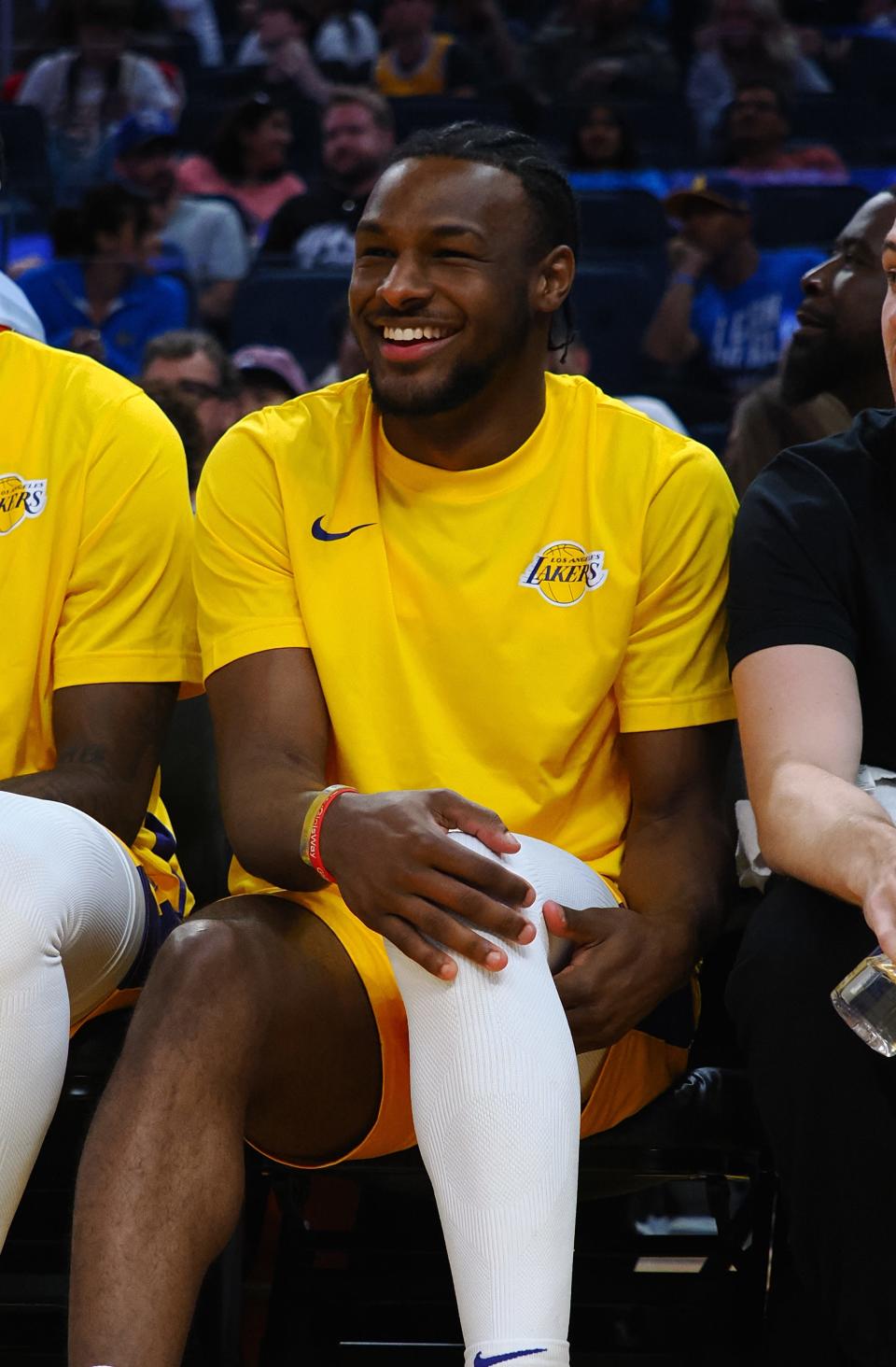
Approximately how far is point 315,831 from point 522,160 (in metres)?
0.78

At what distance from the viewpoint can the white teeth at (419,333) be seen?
184cm

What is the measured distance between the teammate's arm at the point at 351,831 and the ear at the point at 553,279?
0.46m

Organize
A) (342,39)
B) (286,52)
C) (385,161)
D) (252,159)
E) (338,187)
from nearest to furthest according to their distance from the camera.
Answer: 1. (385,161)
2. (338,187)
3. (252,159)
4. (286,52)
5. (342,39)

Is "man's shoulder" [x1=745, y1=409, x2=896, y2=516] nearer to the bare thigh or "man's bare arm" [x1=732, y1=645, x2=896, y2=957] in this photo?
"man's bare arm" [x1=732, y1=645, x2=896, y2=957]

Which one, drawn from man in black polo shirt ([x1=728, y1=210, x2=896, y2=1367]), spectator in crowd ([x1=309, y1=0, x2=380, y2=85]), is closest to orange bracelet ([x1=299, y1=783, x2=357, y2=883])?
man in black polo shirt ([x1=728, y1=210, x2=896, y2=1367])

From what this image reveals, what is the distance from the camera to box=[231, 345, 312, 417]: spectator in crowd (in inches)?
162

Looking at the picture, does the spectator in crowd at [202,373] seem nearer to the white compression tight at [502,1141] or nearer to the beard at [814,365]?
the beard at [814,365]

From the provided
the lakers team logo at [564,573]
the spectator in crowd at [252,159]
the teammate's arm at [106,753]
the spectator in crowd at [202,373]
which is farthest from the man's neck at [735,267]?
the teammate's arm at [106,753]

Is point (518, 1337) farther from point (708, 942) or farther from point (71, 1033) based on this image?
point (71, 1033)

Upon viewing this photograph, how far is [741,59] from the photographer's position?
7207mm

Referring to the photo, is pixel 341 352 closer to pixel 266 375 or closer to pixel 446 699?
pixel 266 375

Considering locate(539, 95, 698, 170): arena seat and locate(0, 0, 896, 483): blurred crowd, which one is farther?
locate(539, 95, 698, 170): arena seat

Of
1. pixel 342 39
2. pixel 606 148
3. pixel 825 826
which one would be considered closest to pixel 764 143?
pixel 606 148

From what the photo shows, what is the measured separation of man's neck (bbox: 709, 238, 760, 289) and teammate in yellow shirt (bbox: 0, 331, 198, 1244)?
3308mm
